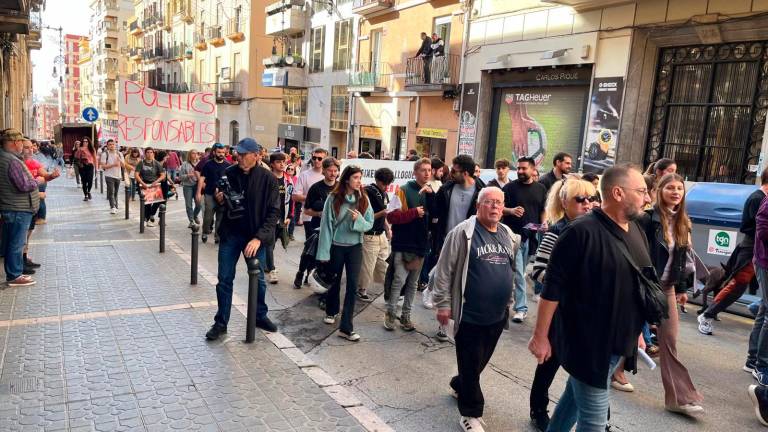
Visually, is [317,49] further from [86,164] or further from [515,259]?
[515,259]

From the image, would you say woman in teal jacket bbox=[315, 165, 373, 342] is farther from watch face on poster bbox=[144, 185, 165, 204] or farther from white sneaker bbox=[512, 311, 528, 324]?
watch face on poster bbox=[144, 185, 165, 204]

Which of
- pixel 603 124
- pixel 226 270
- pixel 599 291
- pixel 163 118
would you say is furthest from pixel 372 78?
pixel 599 291

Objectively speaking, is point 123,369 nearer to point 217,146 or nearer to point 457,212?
point 457,212

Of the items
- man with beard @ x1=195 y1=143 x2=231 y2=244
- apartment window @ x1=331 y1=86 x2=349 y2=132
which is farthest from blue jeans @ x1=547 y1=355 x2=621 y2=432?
apartment window @ x1=331 y1=86 x2=349 y2=132

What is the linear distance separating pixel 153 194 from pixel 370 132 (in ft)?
46.2

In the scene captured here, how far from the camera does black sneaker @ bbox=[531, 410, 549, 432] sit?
400 centimetres

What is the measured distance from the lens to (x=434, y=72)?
19.2 m

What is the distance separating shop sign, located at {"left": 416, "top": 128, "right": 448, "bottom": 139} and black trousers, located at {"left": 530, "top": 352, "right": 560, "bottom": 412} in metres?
16.0

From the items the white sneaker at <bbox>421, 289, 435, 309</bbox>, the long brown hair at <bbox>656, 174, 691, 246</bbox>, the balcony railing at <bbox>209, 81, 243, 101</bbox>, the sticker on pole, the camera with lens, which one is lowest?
the white sneaker at <bbox>421, 289, 435, 309</bbox>

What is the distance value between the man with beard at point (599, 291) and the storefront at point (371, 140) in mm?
21401

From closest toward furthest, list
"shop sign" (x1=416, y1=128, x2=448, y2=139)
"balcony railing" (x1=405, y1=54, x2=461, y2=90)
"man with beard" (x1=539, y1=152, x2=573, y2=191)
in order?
"man with beard" (x1=539, y1=152, x2=573, y2=191), "balcony railing" (x1=405, y1=54, x2=461, y2=90), "shop sign" (x1=416, y1=128, x2=448, y2=139)

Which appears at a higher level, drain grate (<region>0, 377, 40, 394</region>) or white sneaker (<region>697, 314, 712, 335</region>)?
white sneaker (<region>697, 314, 712, 335</region>)

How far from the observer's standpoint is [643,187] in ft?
9.66

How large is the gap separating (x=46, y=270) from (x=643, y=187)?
7.75 metres
